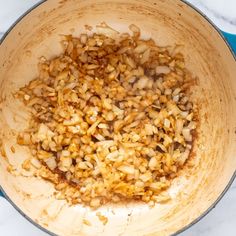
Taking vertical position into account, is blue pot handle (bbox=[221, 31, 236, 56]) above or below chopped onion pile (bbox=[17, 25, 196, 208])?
above

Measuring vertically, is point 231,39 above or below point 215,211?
above

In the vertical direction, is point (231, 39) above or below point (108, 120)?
above

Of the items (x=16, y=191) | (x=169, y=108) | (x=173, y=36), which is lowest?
(x=16, y=191)

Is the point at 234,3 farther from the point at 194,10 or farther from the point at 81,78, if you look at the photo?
the point at 81,78

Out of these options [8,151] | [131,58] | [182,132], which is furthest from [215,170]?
[8,151]

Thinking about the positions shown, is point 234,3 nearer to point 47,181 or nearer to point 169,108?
point 169,108

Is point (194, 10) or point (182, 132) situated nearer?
point (194, 10)

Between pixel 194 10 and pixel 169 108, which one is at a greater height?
pixel 194 10

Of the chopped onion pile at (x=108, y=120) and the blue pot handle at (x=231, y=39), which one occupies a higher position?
the blue pot handle at (x=231, y=39)
